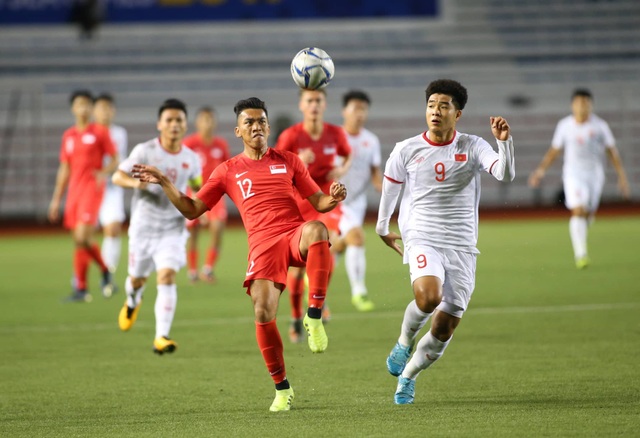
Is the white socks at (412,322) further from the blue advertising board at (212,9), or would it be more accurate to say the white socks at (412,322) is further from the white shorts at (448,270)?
the blue advertising board at (212,9)

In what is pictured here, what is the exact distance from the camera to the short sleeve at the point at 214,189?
7406 mm

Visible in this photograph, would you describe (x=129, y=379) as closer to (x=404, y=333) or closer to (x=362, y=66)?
(x=404, y=333)

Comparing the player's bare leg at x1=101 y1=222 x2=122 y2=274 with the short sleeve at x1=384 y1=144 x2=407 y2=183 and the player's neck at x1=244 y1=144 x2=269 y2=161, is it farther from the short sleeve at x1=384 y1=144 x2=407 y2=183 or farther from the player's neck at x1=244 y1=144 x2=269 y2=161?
the short sleeve at x1=384 y1=144 x2=407 y2=183

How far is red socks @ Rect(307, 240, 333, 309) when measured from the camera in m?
6.99

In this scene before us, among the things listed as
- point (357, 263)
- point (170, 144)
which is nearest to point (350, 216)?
point (357, 263)

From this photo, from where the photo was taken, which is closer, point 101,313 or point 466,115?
point 101,313

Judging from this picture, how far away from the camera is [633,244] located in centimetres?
1933

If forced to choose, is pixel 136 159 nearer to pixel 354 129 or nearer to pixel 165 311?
pixel 165 311

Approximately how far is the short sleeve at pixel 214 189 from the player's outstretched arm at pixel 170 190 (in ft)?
0.12

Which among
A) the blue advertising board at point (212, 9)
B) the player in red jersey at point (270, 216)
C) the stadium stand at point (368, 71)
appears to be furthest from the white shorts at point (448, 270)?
the blue advertising board at point (212, 9)

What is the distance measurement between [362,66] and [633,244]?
1211cm

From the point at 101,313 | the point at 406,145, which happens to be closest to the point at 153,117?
the point at 101,313

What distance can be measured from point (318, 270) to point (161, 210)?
3.36 meters

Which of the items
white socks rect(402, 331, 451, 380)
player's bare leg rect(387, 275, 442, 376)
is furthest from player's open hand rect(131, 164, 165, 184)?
white socks rect(402, 331, 451, 380)
